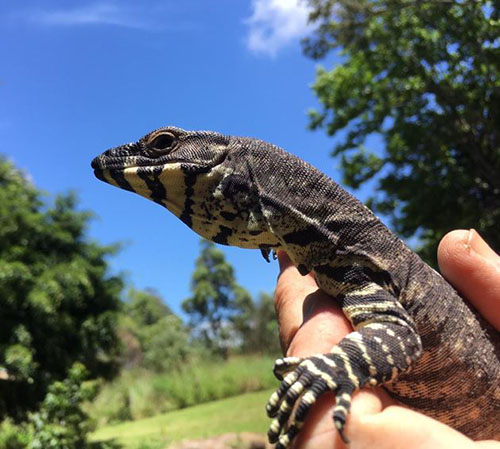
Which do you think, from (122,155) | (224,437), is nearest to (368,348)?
(122,155)

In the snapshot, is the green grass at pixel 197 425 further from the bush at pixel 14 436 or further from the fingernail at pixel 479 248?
the fingernail at pixel 479 248

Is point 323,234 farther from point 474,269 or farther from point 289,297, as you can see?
point 474,269

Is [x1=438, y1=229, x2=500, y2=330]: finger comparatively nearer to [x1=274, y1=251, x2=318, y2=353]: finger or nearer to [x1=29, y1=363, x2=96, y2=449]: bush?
[x1=274, y1=251, x2=318, y2=353]: finger

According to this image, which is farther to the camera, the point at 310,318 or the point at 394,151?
the point at 394,151

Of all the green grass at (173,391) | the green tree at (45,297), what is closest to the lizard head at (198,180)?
the green tree at (45,297)

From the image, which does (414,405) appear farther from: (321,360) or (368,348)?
(321,360)

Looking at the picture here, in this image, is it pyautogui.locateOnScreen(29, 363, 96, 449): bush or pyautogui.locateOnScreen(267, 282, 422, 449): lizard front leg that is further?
pyautogui.locateOnScreen(29, 363, 96, 449): bush

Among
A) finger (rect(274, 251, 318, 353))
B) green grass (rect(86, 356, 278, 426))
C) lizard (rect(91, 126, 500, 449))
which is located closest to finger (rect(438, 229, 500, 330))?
lizard (rect(91, 126, 500, 449))
